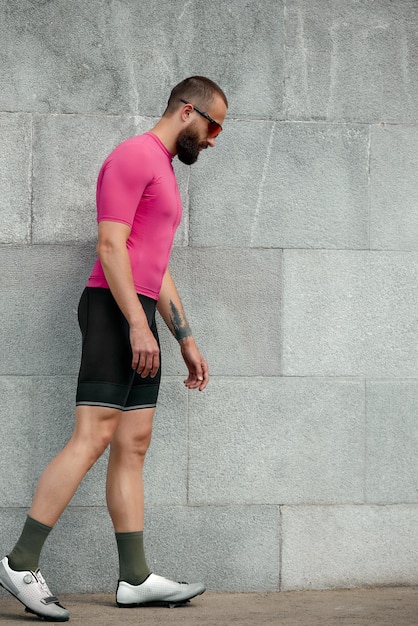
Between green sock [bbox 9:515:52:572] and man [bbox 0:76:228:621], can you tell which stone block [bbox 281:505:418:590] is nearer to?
man [bbox 0:76:228:621]

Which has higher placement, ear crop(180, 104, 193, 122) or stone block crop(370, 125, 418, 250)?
ear crop(180, 104, 193, 122)

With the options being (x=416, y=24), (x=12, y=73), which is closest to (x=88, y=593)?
(x=12, y=73)

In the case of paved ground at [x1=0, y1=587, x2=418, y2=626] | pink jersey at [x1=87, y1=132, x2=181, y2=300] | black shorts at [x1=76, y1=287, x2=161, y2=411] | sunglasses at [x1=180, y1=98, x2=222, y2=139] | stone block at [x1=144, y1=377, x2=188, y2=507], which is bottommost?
paved ground at [x1=0, y1=587, x2=418, y2=626]

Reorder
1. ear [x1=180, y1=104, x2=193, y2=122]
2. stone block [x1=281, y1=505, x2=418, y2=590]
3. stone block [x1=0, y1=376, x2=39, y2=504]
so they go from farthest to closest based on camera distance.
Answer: stone block [x1=281, y1=505, x2=418, y2=590] < stone block [x1=0, y1=376, x2=39, y2=504] < ear [x1=180, y1=104, x2=193, y2=122]

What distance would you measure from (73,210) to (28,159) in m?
0.30

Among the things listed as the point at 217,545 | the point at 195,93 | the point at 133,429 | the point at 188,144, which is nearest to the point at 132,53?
the point at 195,93

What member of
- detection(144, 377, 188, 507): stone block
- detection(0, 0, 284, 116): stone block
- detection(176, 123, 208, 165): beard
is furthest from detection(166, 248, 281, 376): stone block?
detection(0, 0, 284, 116): stone block

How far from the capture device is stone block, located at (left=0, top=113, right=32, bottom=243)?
4664mm

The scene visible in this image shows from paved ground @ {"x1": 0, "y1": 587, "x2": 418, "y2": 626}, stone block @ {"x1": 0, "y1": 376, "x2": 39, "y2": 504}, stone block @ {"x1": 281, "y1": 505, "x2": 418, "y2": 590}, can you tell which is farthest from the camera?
stone block @ {"x1": 281, "y1": 505, "x2": 418, "y2": 590}

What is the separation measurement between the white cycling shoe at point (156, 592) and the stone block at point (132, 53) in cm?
207

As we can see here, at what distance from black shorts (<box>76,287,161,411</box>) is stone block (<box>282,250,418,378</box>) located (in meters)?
0.86

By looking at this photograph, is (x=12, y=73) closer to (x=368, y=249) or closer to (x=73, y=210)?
(x=73, y=210)

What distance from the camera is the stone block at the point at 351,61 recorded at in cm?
481

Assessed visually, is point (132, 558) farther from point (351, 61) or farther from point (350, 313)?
point (351, 61)
